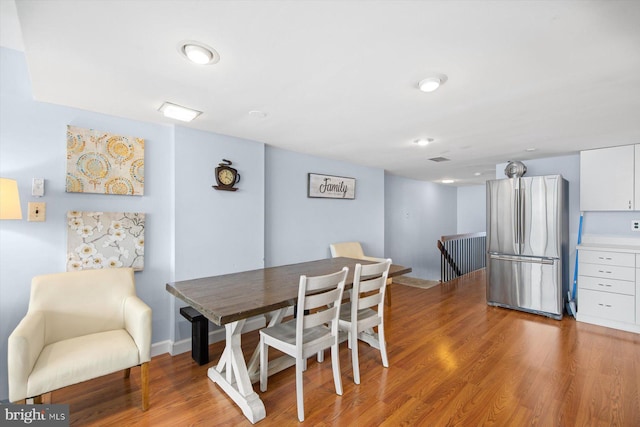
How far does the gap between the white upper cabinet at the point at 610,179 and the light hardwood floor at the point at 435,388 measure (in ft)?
5.10

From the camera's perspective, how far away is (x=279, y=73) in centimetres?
178

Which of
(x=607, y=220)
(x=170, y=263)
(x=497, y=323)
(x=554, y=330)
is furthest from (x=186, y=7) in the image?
(x=607, y=220)

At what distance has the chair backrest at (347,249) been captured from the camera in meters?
4.38

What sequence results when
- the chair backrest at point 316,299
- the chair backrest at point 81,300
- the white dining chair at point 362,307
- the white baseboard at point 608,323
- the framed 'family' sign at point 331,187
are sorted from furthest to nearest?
1. the framed 'family' sign at point 331,187
2. the white baseboard at point 608,323
3. the white dining chair at point 362,307
4. the chair backrest at point 81,300
5. the chair backrest at point 316,299

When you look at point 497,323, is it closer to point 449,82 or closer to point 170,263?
point 449,82

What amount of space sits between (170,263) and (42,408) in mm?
1338

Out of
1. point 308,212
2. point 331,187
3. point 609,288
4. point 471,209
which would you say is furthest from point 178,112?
point 471,209

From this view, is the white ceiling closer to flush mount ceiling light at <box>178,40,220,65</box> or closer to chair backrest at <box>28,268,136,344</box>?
flush mount ceiling light at <box>178,40,220,65</box>

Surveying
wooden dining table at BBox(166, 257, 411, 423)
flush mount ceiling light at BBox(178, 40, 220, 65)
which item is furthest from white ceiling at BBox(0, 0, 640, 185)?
wooden dining table at BBox(166, 257, 411, 423)

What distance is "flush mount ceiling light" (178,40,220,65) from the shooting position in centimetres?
148

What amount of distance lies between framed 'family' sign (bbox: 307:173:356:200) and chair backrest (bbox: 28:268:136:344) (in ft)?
8.28

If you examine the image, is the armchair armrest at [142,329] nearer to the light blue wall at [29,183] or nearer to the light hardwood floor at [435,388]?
the light hardwood floor at [435,388]

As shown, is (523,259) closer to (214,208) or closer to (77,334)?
(214,208)

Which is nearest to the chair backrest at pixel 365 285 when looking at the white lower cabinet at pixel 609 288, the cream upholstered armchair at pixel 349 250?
the cream upholstered armchair at pixel 349 250
